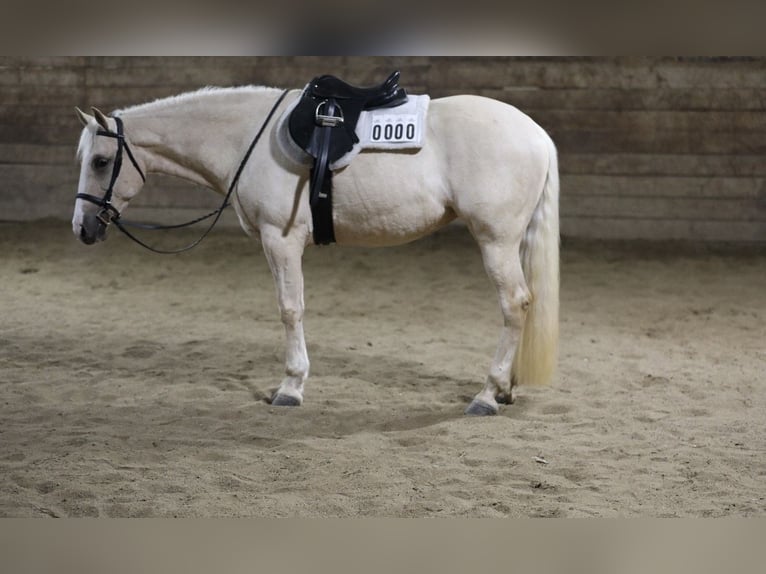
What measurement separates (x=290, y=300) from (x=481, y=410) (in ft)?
3.24

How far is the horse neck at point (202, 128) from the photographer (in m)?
3.81

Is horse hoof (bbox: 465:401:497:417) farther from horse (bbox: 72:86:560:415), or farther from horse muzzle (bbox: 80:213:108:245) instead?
horse muzzle (bbox: 80:213:108:245)

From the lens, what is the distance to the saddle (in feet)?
11.6

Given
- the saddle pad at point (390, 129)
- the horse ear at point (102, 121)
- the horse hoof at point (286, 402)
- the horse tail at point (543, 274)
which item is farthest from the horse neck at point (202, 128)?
the horse tail at point (543, 274)

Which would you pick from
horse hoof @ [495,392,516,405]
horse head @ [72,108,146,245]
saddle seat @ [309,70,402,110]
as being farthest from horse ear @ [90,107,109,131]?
horse hoof @ [495,392,516,405]

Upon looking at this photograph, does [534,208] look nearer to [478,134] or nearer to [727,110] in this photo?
[478,134]

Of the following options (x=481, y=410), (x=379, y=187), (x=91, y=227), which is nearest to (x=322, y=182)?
(x=379, y=187)

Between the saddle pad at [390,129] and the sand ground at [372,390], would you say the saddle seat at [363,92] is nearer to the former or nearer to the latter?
the saddle pad at [390,129]

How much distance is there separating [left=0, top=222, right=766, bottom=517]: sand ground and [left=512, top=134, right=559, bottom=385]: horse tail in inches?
9.5

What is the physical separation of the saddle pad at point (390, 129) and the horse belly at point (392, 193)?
0.16ft

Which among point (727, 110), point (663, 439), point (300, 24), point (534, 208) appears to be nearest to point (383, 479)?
point (663, 439)

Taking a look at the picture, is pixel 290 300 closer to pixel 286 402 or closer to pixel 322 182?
pixel 286 402

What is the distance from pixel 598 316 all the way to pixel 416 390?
1.97 meters

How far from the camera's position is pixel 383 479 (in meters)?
2.80
